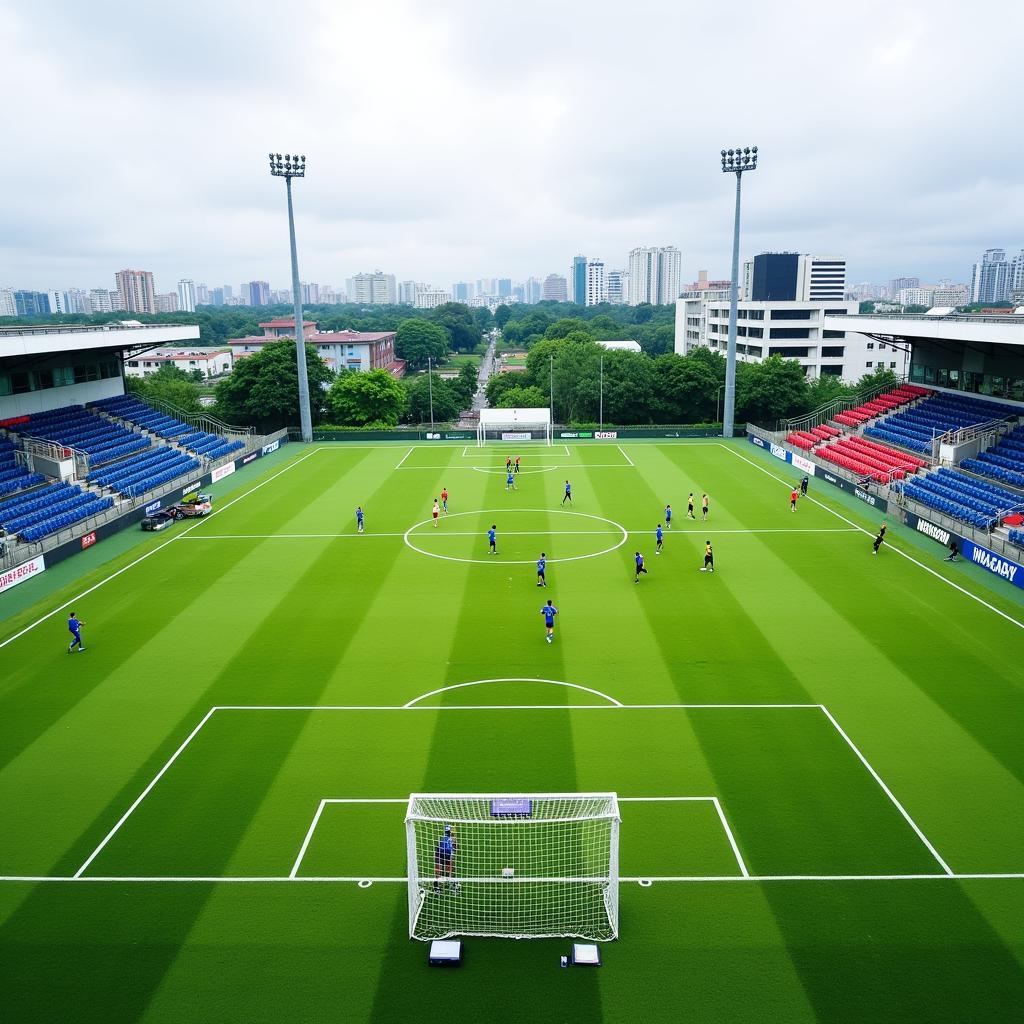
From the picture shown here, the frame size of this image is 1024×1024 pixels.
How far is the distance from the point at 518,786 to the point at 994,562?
21982 mm

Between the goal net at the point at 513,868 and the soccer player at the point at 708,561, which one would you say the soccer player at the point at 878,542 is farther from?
the goal net at the point at 513,868

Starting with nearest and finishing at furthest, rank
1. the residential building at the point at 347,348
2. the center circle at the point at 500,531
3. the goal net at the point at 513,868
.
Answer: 1. the goal net at the point at 513,868
2. the center circle at the point at 500,531
3. the residential building at the point at 347,348

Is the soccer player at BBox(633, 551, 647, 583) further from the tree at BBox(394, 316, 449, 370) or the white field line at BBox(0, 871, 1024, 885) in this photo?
the tree at BBox(394, 316, 449, 370)

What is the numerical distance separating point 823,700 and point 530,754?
765cm

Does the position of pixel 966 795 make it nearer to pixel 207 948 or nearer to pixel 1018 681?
pixel 1018 681

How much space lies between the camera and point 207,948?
457 inches

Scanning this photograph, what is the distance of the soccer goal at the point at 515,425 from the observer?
61.3 meters

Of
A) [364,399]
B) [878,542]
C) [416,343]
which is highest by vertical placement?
[416,343]

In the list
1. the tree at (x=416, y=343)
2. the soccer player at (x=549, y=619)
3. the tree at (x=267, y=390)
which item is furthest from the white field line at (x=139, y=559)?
the tree at (x=416, y=343)

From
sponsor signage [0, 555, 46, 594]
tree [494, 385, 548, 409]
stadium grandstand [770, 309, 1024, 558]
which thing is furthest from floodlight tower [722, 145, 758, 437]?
sponsor signage [0, 555, 46, 594]

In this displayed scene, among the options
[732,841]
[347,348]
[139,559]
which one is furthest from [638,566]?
[347,348]

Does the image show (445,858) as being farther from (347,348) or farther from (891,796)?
(347,348)

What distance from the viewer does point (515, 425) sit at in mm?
61562

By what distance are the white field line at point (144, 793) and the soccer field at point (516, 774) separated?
0.26 feet
